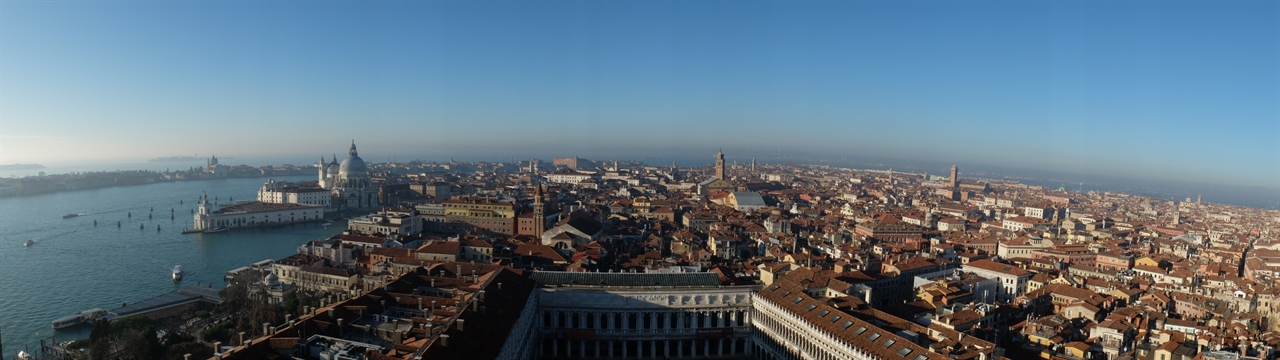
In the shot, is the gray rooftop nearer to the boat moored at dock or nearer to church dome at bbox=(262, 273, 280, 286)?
church dome at bbox=(262, 273, 280, 286)

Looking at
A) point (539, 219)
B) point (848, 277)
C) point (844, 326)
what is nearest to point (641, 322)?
point (844, 326)

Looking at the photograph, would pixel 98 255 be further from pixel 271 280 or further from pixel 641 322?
pixel 641 322

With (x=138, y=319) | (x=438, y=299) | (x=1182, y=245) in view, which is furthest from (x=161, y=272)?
(x=1182, y=245)

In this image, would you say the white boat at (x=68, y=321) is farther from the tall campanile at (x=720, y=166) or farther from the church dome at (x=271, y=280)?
the tall campanile at (x=720, y=166)

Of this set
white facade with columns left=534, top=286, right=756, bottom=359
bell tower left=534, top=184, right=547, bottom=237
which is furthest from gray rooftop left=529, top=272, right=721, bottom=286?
bell tower left=534, top=184, right=547, bottom=237

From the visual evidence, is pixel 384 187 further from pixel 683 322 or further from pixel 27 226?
pixel 683 322

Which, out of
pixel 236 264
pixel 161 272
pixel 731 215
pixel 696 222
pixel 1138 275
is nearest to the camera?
pixel 1138 275

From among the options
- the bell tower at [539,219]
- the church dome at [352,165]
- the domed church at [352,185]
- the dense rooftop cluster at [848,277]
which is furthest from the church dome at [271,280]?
the church dome at [352,165]
